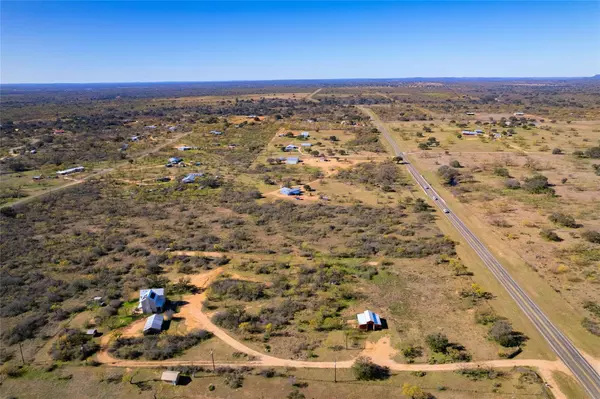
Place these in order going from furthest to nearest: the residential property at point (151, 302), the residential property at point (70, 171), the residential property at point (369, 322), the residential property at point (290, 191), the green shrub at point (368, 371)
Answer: the residential property at point (70, 171)
the residential property at point (290, 191)
the residential property at point (151, 302)
the residential property at point (369, 322)
the green shrub at point (368, 371)

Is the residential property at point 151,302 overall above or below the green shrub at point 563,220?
below

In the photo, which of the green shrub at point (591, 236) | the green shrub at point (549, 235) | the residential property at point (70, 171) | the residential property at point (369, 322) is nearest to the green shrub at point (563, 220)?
the green shrub at point (591, 236)

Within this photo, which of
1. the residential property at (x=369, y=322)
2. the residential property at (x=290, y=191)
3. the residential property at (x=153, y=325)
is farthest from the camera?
the residential property at (x=290, y=191)

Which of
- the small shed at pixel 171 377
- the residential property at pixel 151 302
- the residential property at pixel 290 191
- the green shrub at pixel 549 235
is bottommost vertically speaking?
the small shed at pixel 171 377

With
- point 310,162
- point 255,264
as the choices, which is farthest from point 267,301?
point 310,162

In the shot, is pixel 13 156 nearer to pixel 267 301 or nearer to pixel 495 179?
pixel 267 301

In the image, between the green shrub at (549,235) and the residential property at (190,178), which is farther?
the residential property at (190,178)

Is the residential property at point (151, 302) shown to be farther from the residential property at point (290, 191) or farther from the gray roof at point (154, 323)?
the residential property at point (290, 191)
